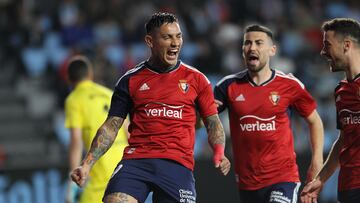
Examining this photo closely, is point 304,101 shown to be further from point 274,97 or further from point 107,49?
point 107,49

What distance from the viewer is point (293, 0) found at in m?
20.5

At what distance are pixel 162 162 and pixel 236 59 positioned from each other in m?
10.9

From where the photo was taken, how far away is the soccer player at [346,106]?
7355 millimetres

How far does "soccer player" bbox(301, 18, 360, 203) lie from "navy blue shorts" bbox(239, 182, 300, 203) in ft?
3.75

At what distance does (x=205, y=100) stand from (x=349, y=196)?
1.45 metres

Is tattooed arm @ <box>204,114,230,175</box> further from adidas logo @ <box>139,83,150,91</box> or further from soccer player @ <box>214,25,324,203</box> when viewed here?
soccer player @ <box>214,25,324,203</box>

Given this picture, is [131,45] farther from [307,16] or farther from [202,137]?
[307,16]

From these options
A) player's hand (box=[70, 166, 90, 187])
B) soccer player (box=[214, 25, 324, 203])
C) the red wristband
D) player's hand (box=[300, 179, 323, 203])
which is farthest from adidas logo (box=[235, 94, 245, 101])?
player's hand (box=[70, 166, 90, 187])

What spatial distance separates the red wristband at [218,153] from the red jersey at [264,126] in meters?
1.31

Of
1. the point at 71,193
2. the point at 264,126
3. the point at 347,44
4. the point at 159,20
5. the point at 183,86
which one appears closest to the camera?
the point at 347,44

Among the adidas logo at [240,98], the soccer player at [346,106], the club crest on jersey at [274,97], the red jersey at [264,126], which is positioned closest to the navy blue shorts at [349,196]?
the soccer player at [346,106]

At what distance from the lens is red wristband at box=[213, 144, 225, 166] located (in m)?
7.44

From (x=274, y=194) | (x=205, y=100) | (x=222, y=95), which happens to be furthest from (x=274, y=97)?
(x=205, y=100)

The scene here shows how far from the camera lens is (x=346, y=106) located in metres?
7.43
